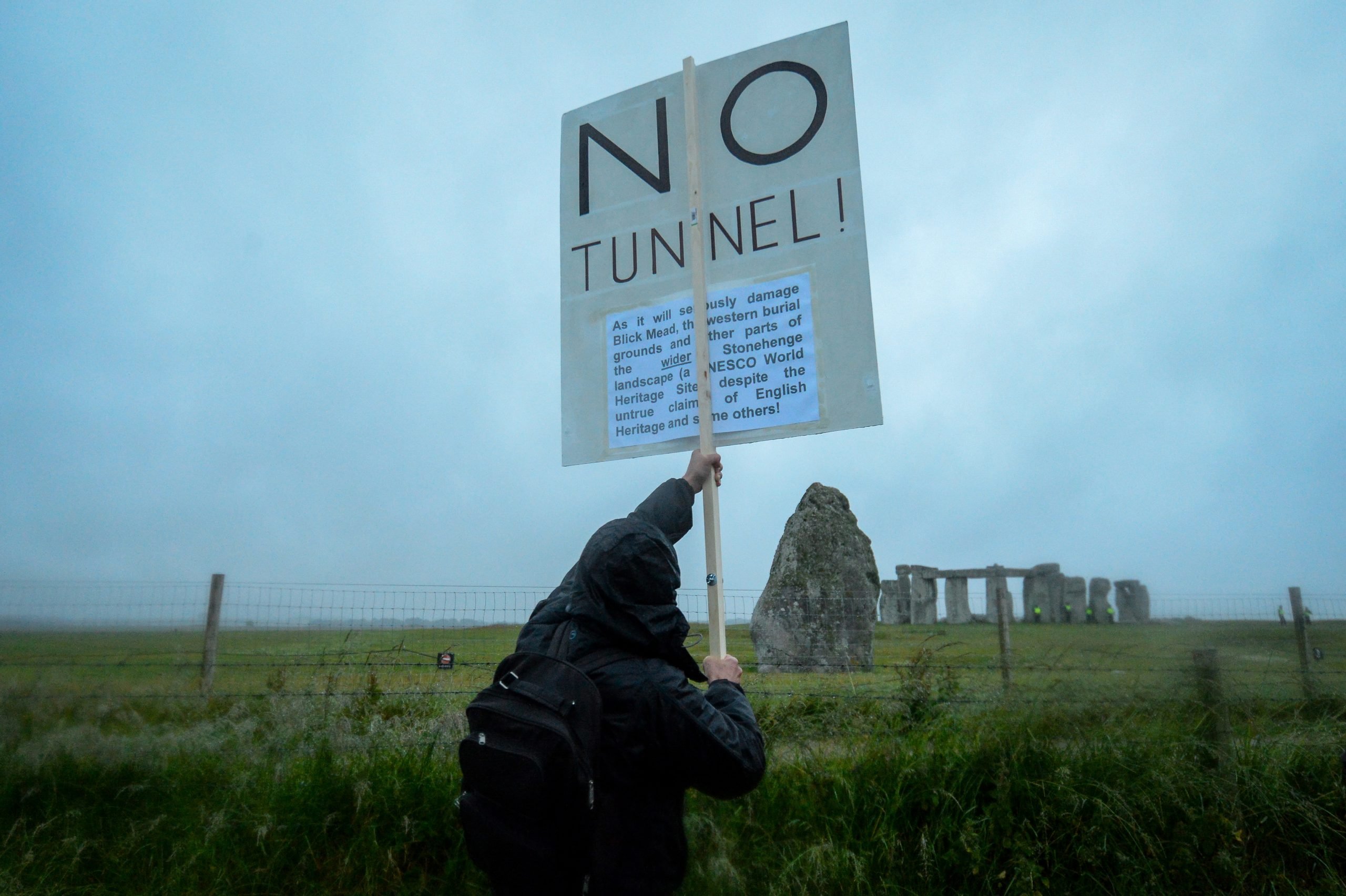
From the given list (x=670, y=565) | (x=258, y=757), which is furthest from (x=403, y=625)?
(x=670, y=565)

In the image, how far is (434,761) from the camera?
3.70m

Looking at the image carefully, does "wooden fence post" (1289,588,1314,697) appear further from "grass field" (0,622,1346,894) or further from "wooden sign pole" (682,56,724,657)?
"wooden sign pole" (682,56,724,657)

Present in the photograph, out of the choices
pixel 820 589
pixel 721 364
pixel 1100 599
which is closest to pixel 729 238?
pixel 721 364

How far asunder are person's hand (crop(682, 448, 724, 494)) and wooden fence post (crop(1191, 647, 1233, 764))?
2475mm

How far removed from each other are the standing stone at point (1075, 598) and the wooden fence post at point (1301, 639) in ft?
3.37

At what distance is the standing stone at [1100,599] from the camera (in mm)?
4539

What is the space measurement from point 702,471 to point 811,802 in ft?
5.03

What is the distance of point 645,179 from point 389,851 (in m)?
3.02

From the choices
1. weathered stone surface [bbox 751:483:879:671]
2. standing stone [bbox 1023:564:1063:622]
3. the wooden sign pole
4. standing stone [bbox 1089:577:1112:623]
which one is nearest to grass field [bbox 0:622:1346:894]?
standing stone [bbox 1089:577:1112:623]

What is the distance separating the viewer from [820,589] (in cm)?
1110

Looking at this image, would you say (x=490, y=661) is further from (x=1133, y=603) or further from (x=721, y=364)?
(x=1133, y=603)

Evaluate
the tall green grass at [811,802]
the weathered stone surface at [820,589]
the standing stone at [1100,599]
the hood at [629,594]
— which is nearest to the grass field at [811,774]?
the tall green grass at [811,802]

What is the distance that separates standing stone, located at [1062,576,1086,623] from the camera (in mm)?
5570

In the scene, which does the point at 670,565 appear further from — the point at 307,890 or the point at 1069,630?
the point at 1069,630
